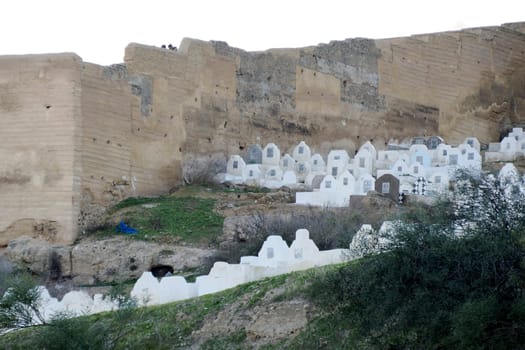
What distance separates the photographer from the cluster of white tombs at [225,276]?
103 ft

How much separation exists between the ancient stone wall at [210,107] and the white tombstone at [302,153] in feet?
3.45

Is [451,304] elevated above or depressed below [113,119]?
below

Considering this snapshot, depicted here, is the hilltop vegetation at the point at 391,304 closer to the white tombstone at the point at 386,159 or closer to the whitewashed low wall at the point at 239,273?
the whitewashed low wall at the point at 239,273

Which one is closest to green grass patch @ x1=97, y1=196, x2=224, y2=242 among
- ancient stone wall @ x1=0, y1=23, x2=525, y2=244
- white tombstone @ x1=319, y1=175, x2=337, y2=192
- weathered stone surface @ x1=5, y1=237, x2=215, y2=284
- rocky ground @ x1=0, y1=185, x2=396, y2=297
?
rocky ground @ x1=0, y1=185, x2=396, y2=297

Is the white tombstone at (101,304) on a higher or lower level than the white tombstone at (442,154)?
lower

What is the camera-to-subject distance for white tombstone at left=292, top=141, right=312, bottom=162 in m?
44.2

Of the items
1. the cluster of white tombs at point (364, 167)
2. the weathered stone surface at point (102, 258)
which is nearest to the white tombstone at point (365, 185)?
the cluster of white tombs at point (364, 167)

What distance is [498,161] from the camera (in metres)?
43.5

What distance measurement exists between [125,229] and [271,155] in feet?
19.7

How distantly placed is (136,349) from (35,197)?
12.9 meters

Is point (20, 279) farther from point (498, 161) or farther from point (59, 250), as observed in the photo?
point (498, 161)

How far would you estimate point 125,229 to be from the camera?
38938mm

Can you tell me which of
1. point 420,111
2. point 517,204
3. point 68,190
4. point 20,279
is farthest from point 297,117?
point 517,204

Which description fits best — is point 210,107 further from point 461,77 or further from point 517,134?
point 461,77
